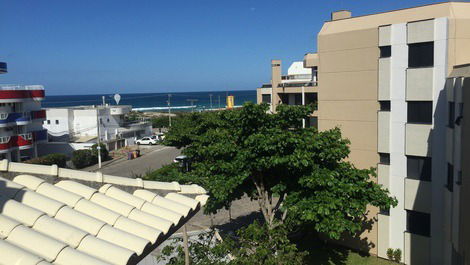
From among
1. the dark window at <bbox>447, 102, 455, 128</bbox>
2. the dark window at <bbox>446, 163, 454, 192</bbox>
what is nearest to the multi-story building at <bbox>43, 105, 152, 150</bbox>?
the dark window at <bbox>446, 163, 454, 192</bbox>

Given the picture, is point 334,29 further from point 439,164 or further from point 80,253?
point 80,253

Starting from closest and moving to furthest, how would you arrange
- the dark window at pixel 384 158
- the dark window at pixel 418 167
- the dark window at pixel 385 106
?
the dark window at pixel 418 167 → the dark window at pixel 385 106 → the dark window at pixel 384 158

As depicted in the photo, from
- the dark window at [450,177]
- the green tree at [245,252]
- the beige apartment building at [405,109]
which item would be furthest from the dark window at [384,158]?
the green tree at [245,252]

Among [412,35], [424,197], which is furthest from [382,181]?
[412,35]

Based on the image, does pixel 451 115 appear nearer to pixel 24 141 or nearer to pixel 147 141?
pixel 24 141

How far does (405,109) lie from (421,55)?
2.11 metres

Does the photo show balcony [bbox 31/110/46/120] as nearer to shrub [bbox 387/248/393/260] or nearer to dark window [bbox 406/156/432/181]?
shrub [bbox 387/248/393/260]

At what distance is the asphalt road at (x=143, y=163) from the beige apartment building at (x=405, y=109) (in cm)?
2115

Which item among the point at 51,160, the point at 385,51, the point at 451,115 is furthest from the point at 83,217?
the point at 51,160

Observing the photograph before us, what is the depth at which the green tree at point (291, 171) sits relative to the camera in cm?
1329

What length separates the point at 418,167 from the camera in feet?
52.3

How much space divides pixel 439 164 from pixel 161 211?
12855 mm

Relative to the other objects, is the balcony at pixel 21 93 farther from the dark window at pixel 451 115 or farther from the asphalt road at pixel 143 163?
the dark window at pixel 451 115

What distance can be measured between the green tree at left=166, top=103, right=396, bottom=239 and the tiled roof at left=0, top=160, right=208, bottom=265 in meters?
7.23
